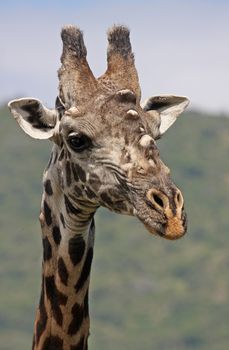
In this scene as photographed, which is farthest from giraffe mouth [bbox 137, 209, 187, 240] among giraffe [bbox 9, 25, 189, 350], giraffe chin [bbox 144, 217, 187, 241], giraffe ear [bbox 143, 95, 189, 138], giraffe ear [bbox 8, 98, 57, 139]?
giraffe ear [bbox 143, 95, 189, 138]

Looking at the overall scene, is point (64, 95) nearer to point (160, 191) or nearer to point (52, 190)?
point (52, 190)

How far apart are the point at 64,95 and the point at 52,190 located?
1.30 metres

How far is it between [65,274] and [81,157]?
5.51ft

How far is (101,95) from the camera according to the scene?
18.4 metres

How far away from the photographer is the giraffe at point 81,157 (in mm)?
17844

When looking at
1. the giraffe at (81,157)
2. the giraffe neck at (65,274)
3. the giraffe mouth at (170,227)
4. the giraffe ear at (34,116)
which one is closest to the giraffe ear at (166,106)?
the giraffe at (81,157)

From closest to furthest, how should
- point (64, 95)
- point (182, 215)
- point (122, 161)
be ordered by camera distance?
point (182, 215) → point (122, 161) → point (64, 95)

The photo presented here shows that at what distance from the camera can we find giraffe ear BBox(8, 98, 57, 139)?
61.3ft

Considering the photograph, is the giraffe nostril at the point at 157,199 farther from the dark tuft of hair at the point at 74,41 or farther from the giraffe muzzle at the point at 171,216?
the dark tuft of hair at the point at 74,41

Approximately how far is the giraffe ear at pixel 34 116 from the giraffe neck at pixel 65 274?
702mm

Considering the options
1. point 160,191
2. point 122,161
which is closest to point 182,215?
Answer: point 160,191

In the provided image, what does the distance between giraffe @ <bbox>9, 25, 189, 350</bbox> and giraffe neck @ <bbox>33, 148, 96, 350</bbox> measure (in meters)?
0.01

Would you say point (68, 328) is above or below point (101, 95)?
below

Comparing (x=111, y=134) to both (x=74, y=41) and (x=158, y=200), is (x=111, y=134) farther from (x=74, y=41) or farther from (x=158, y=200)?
(x=74, y=41)
